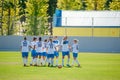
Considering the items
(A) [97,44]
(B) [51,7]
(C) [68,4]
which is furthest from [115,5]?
(A) [97,44]

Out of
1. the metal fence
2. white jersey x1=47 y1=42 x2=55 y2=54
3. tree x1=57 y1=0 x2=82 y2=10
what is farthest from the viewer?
tree x1=57 y1=0 x2=82 y2=10

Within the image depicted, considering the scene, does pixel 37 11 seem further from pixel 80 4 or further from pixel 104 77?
pixel 104 77

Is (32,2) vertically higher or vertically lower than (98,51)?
higher

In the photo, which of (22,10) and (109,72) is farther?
(22,10)

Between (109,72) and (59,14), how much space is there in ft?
102

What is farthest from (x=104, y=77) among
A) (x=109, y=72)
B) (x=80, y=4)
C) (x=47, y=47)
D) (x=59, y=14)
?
(x=80, y=4)

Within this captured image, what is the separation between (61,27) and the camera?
57.4 meters

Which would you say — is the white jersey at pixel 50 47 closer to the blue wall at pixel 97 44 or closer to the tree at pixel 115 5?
the blue wall at pixel 97 44

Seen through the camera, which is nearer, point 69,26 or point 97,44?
point 97,44

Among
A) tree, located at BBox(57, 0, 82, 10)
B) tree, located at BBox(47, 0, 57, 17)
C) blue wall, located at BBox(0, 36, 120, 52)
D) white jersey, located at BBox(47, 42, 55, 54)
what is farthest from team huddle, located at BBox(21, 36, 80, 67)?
Answer: tree, located at BBox(47, 0, 57, 17)

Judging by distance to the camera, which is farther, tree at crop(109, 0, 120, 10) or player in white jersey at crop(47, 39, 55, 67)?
tree at crop(109, 0, 120, 10)

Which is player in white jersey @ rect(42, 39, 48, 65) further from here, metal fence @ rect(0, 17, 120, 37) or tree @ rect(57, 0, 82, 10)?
tree @ rect(57, 0, 82, 10)

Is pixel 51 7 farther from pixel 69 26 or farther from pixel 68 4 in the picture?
pixel 69 26

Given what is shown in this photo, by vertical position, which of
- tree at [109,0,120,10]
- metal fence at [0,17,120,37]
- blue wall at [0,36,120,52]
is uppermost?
tree at [109,0,120,10]
